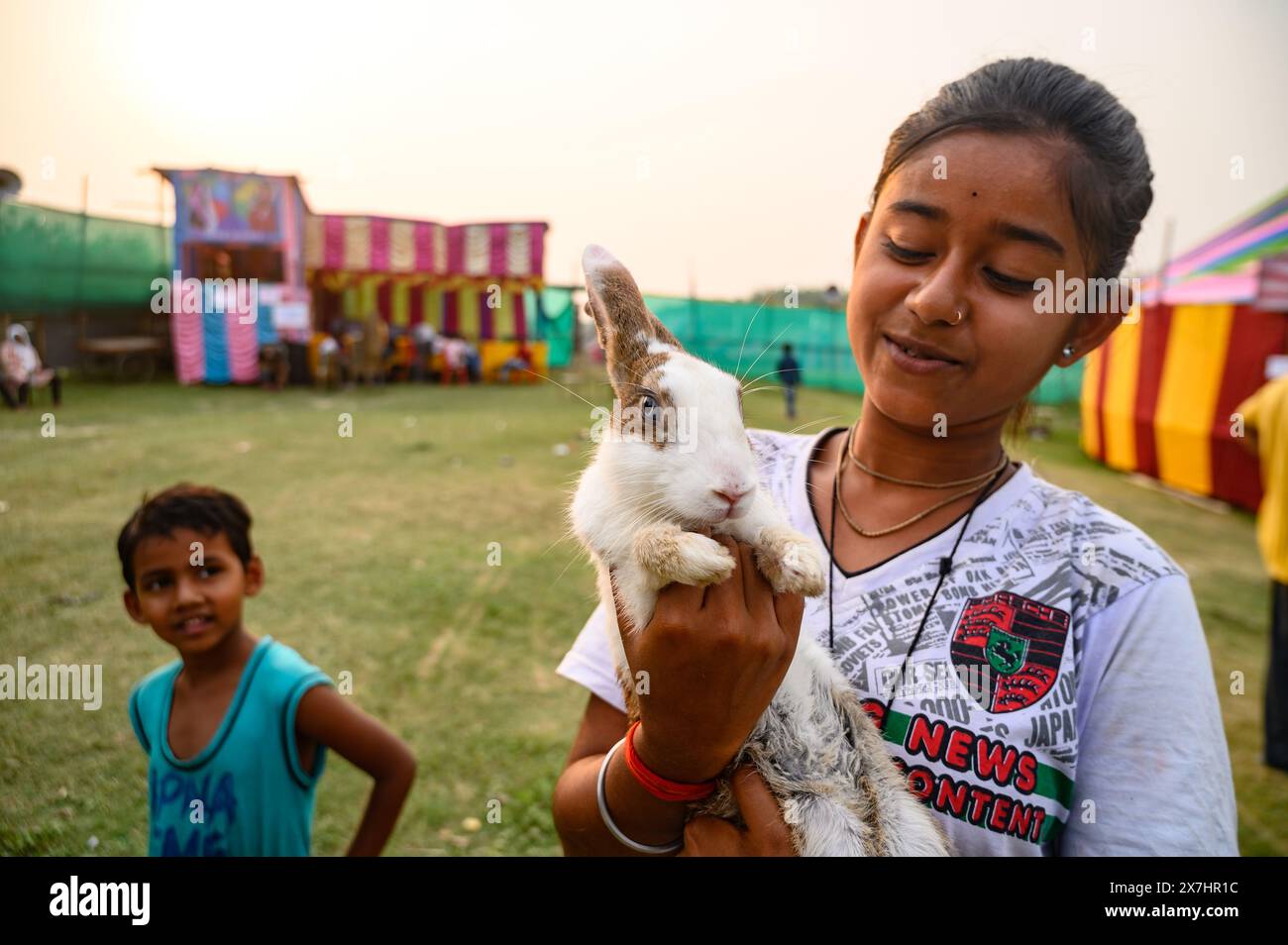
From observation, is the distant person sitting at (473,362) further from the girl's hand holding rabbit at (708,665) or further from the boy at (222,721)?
the girl's hand holding rabbit at (708,665)

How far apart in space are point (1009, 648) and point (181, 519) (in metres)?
2.60

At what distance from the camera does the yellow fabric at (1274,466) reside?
4691mm

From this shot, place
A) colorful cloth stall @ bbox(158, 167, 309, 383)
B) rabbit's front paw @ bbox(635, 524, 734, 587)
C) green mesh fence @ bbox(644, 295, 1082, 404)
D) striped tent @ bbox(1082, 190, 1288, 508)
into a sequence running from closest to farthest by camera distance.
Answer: rabbit's front paw @ bbox(635, 524, 734, 587) < green mesh fence @ bbox(644, 295, 1082, 404) < striped tent @ bbox(1082, 190, 1288, 508) < colorful cloth stall @ bbox(158, 167, 309, 383)

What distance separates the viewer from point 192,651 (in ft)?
7.92

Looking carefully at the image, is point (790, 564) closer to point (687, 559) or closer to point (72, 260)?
point (687, 559)

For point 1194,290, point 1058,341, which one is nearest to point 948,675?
point 1058,341

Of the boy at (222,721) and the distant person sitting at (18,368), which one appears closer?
the boy at (222,721)

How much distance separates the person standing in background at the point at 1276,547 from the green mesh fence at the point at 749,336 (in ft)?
7.39

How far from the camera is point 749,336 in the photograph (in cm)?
188

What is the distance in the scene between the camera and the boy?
7.62 feet

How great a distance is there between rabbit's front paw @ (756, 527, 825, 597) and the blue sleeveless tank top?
1822 millimetres

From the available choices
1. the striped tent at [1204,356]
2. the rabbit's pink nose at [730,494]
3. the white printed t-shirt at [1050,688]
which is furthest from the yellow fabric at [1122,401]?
the rabbit's pink nose at [730,494]

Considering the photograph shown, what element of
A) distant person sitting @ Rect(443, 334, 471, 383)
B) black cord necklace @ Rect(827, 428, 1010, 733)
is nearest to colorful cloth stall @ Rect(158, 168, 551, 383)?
distant person sitting @ Rect(443, 334, 471, 383)

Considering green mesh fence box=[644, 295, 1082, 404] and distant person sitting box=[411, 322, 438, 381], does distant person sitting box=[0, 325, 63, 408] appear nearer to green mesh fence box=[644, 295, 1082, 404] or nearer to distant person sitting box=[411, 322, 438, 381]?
green mesh fence box=[644, 295, 1082, 404]
